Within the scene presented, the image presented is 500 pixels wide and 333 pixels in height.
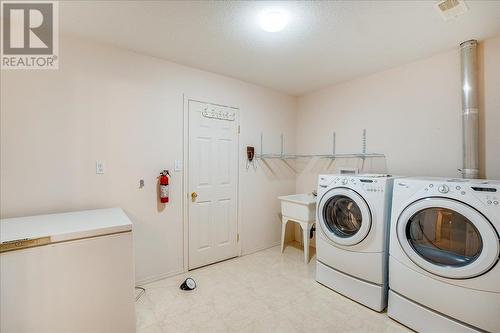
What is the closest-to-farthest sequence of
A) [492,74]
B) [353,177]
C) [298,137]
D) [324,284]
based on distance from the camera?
[492,74], [353,177], [324,284], [298,137]

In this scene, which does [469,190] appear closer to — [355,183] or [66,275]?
[355,183]

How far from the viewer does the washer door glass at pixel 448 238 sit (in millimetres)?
1461

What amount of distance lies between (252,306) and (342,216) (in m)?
1.25

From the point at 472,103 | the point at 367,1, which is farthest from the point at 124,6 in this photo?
the point at 472,103

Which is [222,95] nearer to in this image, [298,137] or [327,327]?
[298,137]

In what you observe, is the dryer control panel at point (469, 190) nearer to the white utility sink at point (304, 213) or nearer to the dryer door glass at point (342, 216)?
the dryer door glass at point (342, 216)

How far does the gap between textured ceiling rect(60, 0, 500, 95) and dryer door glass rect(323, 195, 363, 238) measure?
146cm

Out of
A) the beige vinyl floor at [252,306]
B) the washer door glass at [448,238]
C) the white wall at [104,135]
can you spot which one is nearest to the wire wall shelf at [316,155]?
the white wall at [104,135]

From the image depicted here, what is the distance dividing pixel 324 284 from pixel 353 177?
3.82 ft

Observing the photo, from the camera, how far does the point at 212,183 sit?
112 inches

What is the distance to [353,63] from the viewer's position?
2.51 meters

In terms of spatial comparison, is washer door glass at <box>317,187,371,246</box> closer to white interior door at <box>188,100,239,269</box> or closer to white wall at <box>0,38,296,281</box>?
white interior door at <box>188,100,239,269</box>

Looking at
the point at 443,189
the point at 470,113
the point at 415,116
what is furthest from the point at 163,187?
the point at 470,113

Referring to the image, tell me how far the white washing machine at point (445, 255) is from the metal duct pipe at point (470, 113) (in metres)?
0.48
